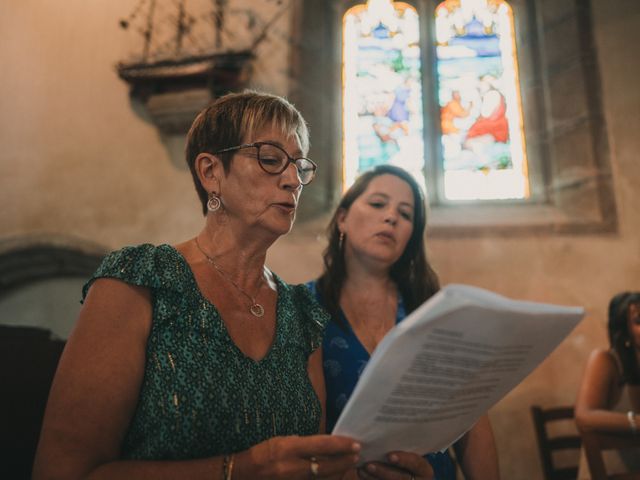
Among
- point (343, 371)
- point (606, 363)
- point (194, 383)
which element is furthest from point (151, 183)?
point (606, 363)

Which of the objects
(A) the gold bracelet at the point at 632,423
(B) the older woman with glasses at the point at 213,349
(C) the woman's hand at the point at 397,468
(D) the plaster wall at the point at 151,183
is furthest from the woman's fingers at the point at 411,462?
(D) the plaster wall at the point at 151,183

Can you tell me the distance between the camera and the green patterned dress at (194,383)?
87 centimetres

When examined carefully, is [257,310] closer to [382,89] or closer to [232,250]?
[232,250]

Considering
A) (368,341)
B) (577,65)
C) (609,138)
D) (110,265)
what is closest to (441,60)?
(577,65)

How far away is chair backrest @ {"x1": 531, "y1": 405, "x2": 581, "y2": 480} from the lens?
271cm

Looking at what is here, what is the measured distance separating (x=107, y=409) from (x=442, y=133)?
348 cm

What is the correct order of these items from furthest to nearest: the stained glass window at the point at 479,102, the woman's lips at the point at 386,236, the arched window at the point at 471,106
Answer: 1. the stained glass window at the point at 479,102
2. the arched window at the point at 471,106
3. the woman's lips at the point at 386,236

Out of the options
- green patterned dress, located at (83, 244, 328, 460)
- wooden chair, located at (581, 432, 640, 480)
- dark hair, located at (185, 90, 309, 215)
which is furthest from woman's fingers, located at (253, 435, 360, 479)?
wooden chair, located at (581, 432, 640, 480)

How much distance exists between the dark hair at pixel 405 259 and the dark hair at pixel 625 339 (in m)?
1.33

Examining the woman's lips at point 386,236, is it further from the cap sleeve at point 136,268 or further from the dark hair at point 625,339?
the dark hair at point 625,339

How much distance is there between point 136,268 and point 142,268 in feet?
0.04

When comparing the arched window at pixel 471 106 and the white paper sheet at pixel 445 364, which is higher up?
the arched window at pixel 471 106

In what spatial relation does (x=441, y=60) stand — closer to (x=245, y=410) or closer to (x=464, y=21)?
(x=464, y=21)

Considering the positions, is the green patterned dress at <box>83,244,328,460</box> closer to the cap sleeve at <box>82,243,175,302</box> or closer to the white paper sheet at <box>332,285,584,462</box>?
the cap sleeve at <box>82,243,175,302</box>
